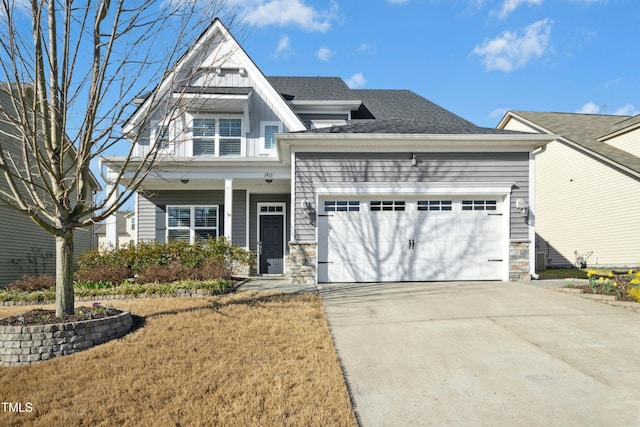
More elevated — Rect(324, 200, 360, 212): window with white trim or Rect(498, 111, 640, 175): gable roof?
Rect(498, 111, 640, 175): gable roof

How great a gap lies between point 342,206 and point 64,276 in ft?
20.4

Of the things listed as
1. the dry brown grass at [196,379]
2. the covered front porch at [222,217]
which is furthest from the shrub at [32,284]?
the dry brown grass at [196,379]

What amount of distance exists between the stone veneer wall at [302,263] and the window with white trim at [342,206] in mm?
1017

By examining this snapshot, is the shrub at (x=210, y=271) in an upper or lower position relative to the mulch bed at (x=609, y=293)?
upper

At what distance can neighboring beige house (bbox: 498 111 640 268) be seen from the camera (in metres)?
14.2

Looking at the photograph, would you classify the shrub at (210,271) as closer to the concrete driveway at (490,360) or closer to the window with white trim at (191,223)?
the concrete driveway at (490,360)

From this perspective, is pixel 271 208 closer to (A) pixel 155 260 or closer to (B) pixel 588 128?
(A) pixel 155 260

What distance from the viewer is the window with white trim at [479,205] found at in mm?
10469

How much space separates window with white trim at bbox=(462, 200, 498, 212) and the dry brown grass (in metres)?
5.71

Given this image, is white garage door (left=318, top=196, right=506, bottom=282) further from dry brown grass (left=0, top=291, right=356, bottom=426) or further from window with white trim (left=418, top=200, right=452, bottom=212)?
dry brown grass (left=0, top=291, right=356, bottom=426)

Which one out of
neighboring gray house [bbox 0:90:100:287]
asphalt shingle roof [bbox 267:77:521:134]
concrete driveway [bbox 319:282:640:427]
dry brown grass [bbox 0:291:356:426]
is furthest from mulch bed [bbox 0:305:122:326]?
asphalt shingle roof [bbox 267:77:521:134]

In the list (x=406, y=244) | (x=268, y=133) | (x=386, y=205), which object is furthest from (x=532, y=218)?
(x=268, y=133)

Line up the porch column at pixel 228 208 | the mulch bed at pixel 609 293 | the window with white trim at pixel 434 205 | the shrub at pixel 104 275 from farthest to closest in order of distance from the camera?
the porch column at pixel 228 208, the window with white trim at pixel 434 205, the shrub at pixel 104 275, the mulch bed at pixel 609 293

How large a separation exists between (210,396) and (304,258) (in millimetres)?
6238
